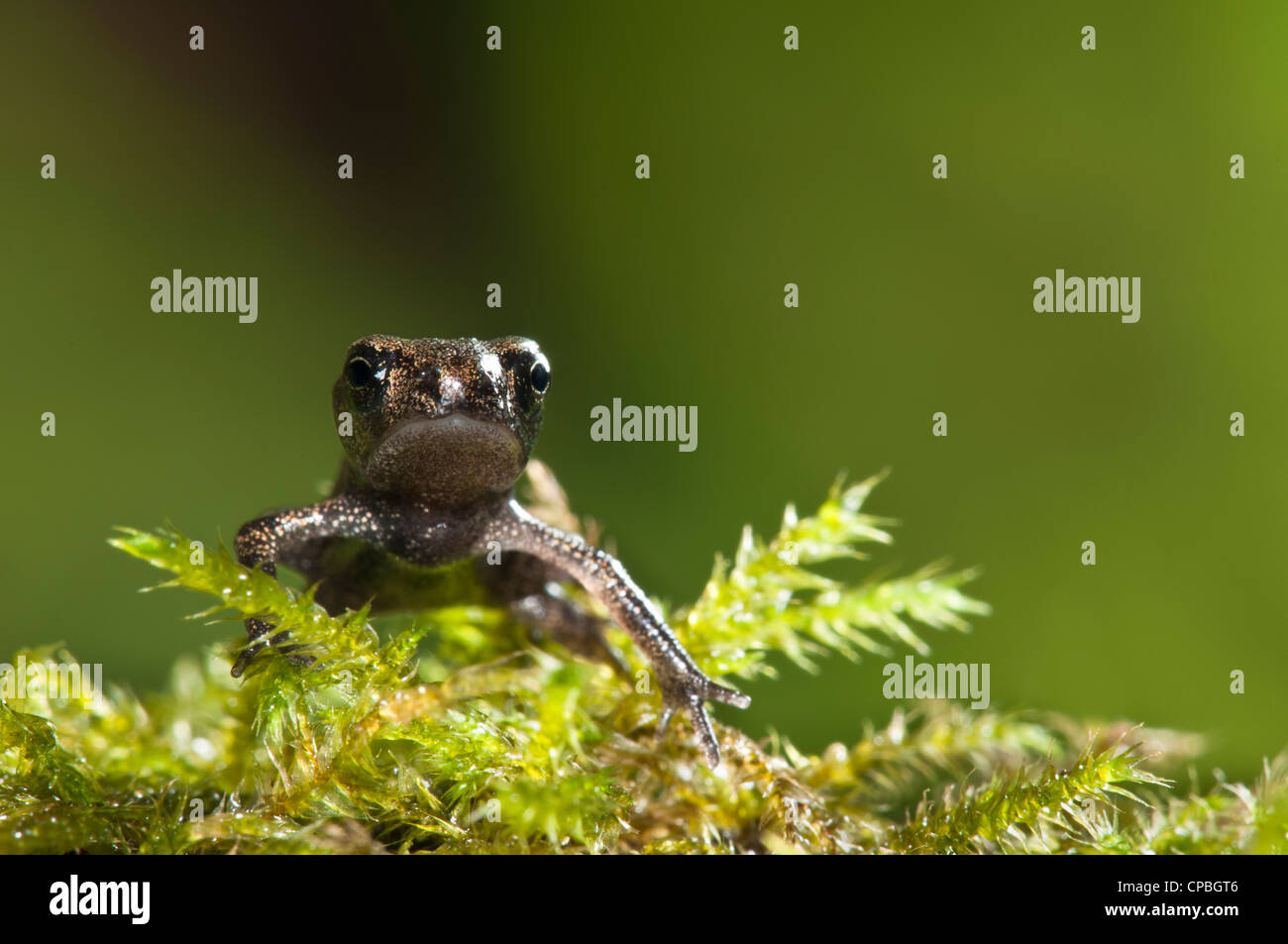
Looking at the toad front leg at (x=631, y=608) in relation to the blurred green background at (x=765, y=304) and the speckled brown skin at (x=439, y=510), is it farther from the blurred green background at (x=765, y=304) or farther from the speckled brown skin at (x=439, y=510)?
the blurred green background at (x=765, y=304)

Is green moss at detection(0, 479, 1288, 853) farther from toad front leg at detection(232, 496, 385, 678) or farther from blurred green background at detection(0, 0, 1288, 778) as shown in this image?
blurred green background at detection(0, 0, 1288, 778)

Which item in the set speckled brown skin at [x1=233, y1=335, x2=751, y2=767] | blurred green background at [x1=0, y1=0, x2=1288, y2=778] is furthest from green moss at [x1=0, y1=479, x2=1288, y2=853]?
blurred green background at [x1=0, y1=0, x2=1288, y2=778]

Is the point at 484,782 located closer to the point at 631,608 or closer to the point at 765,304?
the point at 631,608

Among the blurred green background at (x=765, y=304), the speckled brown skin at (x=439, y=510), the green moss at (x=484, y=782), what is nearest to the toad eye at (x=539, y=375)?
the speckled brown skin at (x=439, y=510)

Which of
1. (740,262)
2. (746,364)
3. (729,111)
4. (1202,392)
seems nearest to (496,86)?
(729,111)

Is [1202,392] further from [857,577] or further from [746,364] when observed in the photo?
[746,364]

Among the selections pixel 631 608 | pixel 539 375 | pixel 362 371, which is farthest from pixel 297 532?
pixel 631 608
